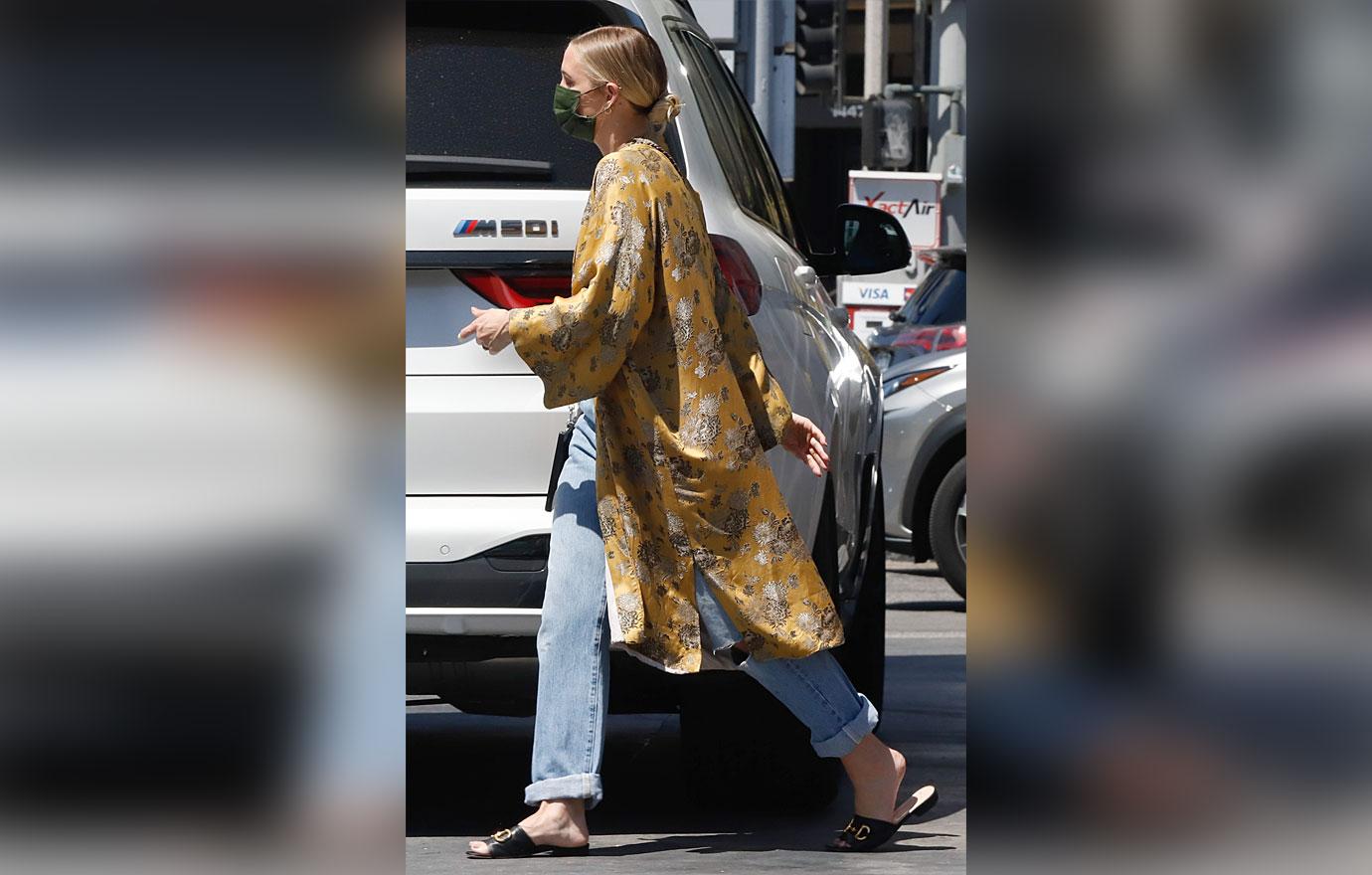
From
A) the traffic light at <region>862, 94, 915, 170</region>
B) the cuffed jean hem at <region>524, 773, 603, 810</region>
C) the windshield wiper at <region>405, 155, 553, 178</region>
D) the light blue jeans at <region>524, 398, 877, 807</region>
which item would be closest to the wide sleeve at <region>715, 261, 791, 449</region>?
the light blue jeans at <region>524, 398, 877, 807</region>

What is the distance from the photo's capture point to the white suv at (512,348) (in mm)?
4078

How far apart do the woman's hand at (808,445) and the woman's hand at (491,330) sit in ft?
2.25

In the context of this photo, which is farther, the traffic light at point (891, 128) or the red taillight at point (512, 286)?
the traffic light at point (891, 128)

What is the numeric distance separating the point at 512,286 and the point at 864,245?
6.10ft

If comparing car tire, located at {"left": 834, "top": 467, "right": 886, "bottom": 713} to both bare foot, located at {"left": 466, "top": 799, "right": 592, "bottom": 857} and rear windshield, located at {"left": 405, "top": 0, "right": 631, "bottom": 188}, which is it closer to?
bare foot, located at {"left": 466, "top": 799, "right": 592, "bottom": 857}

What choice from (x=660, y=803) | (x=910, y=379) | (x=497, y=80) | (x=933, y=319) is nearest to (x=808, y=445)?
(x=497, y=80)

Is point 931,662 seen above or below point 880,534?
below

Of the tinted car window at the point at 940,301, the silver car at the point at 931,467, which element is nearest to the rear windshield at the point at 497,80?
the silver car at the point at 931,467

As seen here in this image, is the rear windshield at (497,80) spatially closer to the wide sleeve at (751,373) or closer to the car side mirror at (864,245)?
the wide sleeve at (751,373)
